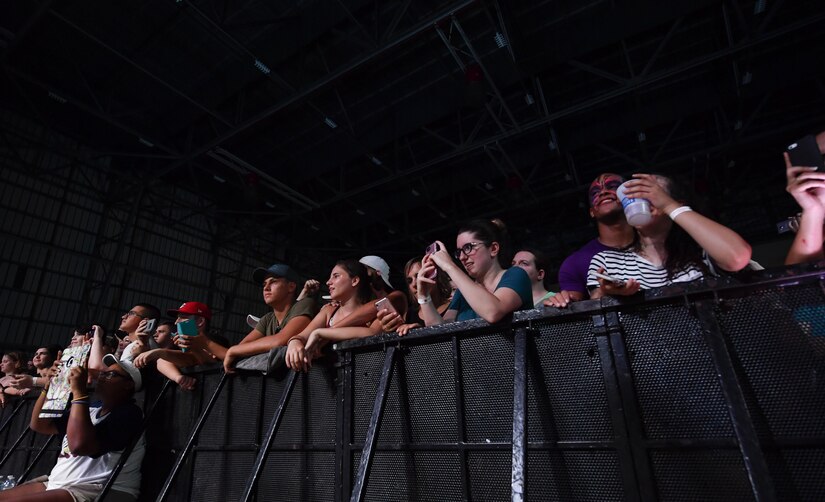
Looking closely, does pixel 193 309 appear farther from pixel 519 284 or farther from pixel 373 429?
pixel 519 284

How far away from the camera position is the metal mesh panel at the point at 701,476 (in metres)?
1.29

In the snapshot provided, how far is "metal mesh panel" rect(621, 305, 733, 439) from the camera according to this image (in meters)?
1.37

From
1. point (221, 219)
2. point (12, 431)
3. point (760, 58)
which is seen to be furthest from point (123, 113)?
point (760, 58)

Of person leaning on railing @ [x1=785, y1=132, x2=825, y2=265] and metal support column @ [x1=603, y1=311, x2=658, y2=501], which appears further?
person leaning on railing @ [x1=785, y1=132, x2=825, y2=265]

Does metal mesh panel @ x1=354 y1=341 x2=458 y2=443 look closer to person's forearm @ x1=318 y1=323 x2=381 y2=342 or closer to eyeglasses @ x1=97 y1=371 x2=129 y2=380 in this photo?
person's forearm @ x1=318 y1=323 x2=381 y2=342

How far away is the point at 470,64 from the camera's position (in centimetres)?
817

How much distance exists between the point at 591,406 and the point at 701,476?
354 mm

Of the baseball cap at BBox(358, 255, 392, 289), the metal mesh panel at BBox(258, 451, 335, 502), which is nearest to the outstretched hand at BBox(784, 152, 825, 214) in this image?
the metal mesh panel at BBox(258, 451, 335, 502)

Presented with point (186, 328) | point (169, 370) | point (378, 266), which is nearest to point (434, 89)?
point (378, 266)

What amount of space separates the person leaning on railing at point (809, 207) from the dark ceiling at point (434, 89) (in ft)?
19.0

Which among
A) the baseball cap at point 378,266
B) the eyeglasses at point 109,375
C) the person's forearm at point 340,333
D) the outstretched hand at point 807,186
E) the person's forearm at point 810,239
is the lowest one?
the eyeglasses at point 109,375

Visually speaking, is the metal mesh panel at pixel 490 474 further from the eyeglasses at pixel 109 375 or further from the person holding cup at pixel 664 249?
the eyeglasses at pixel 109 375

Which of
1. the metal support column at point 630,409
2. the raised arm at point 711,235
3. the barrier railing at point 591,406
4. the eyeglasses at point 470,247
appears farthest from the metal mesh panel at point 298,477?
the raised arm at point 711,235

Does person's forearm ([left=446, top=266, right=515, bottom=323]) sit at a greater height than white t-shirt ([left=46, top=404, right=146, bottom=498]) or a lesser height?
greater
